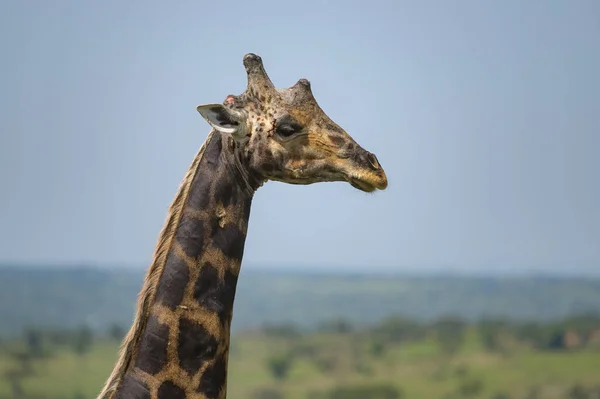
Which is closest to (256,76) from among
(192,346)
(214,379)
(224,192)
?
(224,192)

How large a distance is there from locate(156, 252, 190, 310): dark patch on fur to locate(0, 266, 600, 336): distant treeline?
4104 cm

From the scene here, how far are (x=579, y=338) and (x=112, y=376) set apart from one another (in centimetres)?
4851

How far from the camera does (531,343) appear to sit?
52.6 m

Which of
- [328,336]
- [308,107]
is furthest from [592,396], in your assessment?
[308,107]

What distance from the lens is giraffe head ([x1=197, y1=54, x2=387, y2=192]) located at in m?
6.82

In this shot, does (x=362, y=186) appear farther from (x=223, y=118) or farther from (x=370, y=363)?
(x=370, y=363)

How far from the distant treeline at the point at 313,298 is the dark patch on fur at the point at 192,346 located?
135 feet

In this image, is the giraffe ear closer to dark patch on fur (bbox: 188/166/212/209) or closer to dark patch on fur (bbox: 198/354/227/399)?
dark patch on fur (bbox: 188/166/212/209)

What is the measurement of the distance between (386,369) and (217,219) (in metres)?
41.1

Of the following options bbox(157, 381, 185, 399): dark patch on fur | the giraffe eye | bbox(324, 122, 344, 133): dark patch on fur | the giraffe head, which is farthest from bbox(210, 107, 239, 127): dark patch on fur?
bbox(157, 381, 185, 399): dark patch on fur

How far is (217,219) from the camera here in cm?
687

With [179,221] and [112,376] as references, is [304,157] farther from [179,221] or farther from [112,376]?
[112,376]

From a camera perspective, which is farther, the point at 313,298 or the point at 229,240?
the point at 313,298

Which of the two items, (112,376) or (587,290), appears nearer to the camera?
(112,376)
